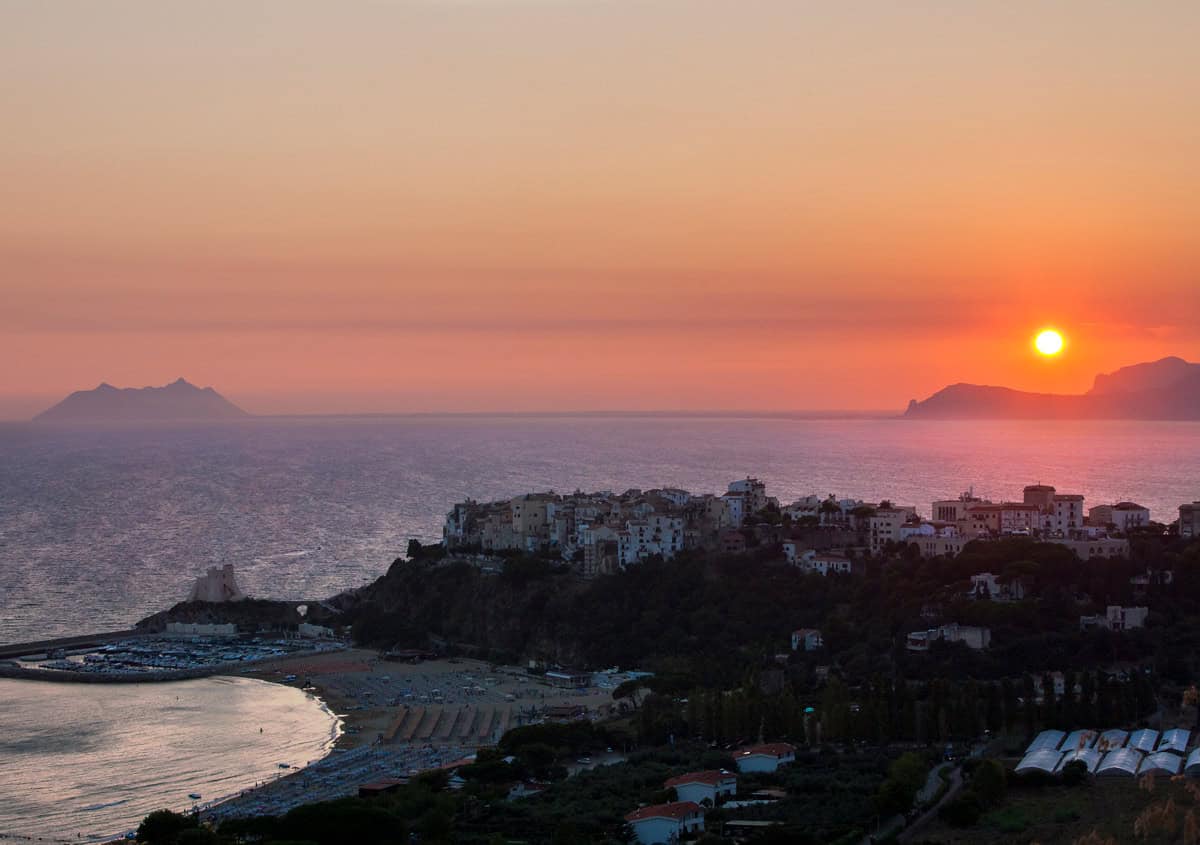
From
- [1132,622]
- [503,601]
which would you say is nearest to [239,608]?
[503,601]

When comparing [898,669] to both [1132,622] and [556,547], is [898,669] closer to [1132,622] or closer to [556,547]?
[1132,622]

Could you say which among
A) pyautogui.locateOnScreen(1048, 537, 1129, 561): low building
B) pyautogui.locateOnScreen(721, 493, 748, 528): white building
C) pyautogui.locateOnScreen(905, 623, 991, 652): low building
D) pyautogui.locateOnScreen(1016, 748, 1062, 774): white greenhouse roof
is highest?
pyautogui.locateOnScreen(721, 493, 748, 528): white building

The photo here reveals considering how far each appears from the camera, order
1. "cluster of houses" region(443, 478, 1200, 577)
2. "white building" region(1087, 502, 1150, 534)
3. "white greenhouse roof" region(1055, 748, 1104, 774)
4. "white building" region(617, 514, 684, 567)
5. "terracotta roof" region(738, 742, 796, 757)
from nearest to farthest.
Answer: "white greenhouse roof" region(1055, 748, 1104, 774), "terracotta roof" region(738, 742, 796, 757), "cluster of houses" region(443, 478, 1200, 577), "white building" region(1087, 502, 1150, 534), "white building" region(617, 514, 684, 567)

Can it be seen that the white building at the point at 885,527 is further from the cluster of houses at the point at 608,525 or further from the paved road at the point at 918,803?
the paved road at the point at 918,803

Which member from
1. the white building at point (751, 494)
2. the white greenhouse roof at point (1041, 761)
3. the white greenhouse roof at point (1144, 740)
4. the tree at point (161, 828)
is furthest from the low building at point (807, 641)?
the tree at point (161, 828)

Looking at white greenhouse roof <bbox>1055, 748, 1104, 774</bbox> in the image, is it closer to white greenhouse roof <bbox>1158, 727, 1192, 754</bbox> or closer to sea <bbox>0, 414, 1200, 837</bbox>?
white greenhouse roof <bbox>1158, 727, 1192, 754</bbox>

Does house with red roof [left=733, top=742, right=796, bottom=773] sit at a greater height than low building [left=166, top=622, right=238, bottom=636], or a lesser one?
greater

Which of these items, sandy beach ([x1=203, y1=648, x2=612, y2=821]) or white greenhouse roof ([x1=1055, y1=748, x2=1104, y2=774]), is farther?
sandy beach ([x1=203, y1=648, x2=612, y2=821])

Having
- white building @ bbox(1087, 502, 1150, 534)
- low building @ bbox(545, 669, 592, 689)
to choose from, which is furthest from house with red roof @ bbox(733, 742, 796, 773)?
white building @ bbox(1087, 502, 1150, 534)
